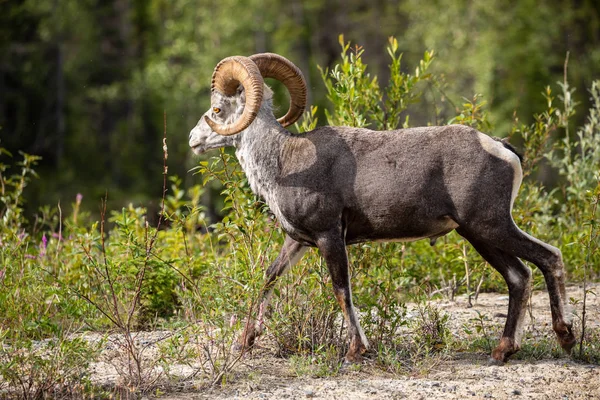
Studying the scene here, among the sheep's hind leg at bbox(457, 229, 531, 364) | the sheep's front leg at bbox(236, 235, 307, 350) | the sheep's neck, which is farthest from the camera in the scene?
the sheep's neck

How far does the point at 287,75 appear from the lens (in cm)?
816

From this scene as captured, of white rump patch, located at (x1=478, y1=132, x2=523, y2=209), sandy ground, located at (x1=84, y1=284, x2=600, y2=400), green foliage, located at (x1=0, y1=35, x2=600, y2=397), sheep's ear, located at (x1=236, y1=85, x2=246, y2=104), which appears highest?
sheep's ear, located at (x1=236, y1=85, x2=246, y2=104)

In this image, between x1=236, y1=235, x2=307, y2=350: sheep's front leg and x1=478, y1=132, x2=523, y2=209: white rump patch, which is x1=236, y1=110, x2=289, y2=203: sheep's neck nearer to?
x1=236, y1=235, x2=307, y2=350: sheep's front leg

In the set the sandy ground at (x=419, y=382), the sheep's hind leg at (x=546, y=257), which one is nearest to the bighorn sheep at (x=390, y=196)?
the sheep's hind leg at (x=546, y=257)

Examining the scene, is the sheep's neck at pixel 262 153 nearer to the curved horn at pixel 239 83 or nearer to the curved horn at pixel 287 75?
the curved horn at pixel 239 83

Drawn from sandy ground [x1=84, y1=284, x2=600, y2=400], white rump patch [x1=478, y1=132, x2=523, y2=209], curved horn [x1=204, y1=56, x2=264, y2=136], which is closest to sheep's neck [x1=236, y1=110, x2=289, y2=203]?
curved horn [x1=204, y1=56, x2=264, y2=136]

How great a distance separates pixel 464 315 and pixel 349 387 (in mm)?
2761

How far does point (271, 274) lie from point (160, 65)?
34.5m

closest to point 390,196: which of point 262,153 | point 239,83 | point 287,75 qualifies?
point 262,153

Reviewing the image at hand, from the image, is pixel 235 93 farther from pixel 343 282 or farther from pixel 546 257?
pixel 546 257

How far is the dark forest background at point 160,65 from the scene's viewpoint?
33.5 metres

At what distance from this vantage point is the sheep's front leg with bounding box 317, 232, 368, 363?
7188 mm

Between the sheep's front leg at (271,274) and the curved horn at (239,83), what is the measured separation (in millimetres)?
1180

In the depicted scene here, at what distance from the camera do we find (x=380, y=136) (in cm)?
743
